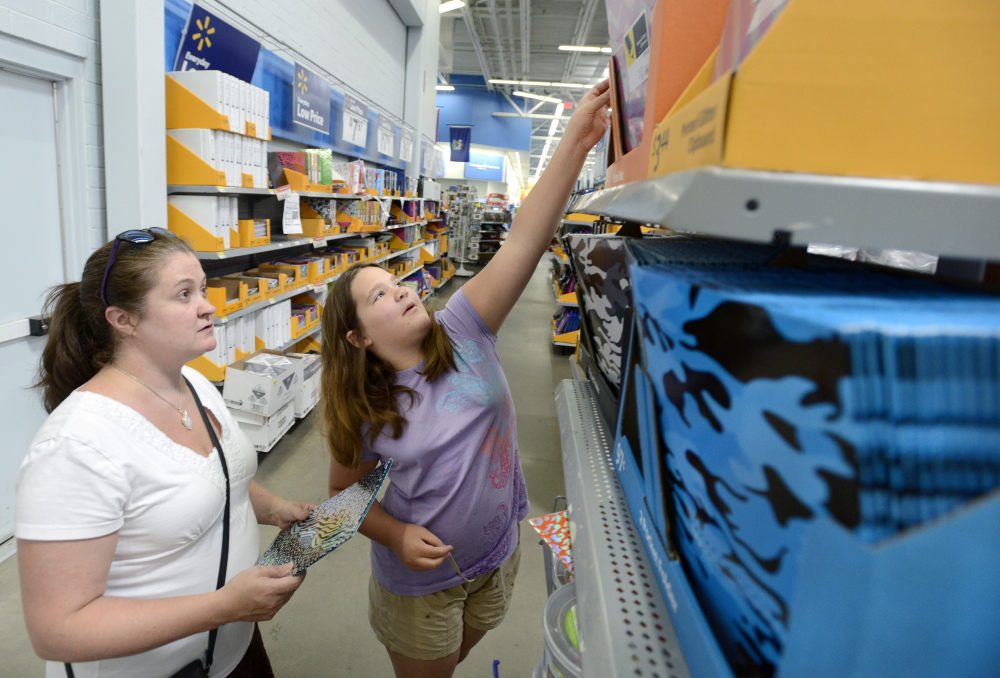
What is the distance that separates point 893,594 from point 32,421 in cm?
372

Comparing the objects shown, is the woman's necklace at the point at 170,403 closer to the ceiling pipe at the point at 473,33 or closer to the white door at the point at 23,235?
the white door at the point at 23,235

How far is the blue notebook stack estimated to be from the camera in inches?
12.0

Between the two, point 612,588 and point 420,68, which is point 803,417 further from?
point 420,68

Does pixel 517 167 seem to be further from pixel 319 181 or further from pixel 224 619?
pixel 224 619

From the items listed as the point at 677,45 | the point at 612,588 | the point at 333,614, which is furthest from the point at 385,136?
the point at 612,588

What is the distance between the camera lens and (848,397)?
0.31 meters

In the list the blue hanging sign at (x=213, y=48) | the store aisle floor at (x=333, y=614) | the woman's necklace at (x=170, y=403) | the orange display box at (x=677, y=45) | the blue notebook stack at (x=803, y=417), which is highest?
the blue hanging sign at (x=213, y=48)

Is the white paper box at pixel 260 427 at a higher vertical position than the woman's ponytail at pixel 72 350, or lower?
lower

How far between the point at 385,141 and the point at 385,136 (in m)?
0.07

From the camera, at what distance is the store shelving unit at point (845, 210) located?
0.38 meters

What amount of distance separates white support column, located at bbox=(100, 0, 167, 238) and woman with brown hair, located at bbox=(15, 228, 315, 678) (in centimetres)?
179

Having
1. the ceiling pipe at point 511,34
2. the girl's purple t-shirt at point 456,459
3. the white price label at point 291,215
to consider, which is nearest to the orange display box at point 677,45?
the girl's purple t-shirt at point 456,459

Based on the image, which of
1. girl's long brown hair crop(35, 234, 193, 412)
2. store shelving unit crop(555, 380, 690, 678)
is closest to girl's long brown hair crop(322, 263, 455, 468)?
girl's long brown hair crop(35, 234, 193, 412)

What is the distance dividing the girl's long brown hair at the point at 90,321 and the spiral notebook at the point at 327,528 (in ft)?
2.09
